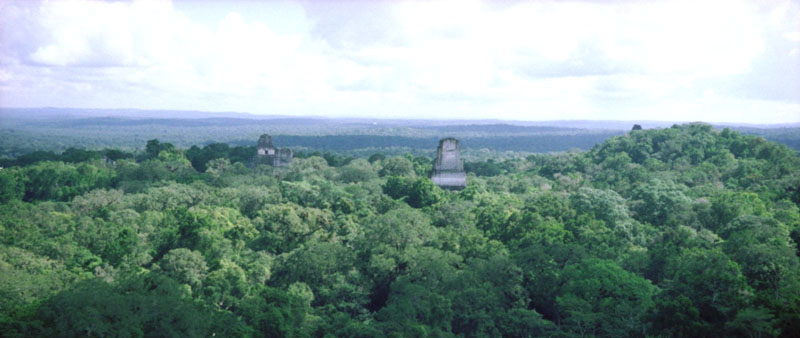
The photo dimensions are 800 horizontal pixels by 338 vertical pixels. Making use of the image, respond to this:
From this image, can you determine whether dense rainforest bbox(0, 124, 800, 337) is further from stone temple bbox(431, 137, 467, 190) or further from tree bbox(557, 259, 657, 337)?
stone temple bbox(431, 137, 467, 190)

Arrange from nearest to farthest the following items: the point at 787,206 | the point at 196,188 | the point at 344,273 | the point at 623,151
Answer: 1. the point at 344,273
2. the point at 787,206
3. the point at 196,188
4. the point at 623,151

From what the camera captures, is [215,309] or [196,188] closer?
[215,309]

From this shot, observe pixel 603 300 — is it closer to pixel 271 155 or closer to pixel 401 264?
pixel 401 264

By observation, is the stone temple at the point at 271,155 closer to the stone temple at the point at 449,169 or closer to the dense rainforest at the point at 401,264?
the dense rainforest at the point at 401,264

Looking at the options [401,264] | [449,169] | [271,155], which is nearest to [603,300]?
[401,264]

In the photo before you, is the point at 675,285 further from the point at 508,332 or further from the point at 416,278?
the point at 416,278

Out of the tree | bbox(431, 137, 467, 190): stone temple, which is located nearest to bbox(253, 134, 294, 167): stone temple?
bbox(431, 137, 467, 190): stone temple

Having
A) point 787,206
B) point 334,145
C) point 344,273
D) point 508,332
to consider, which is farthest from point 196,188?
point 334,145
